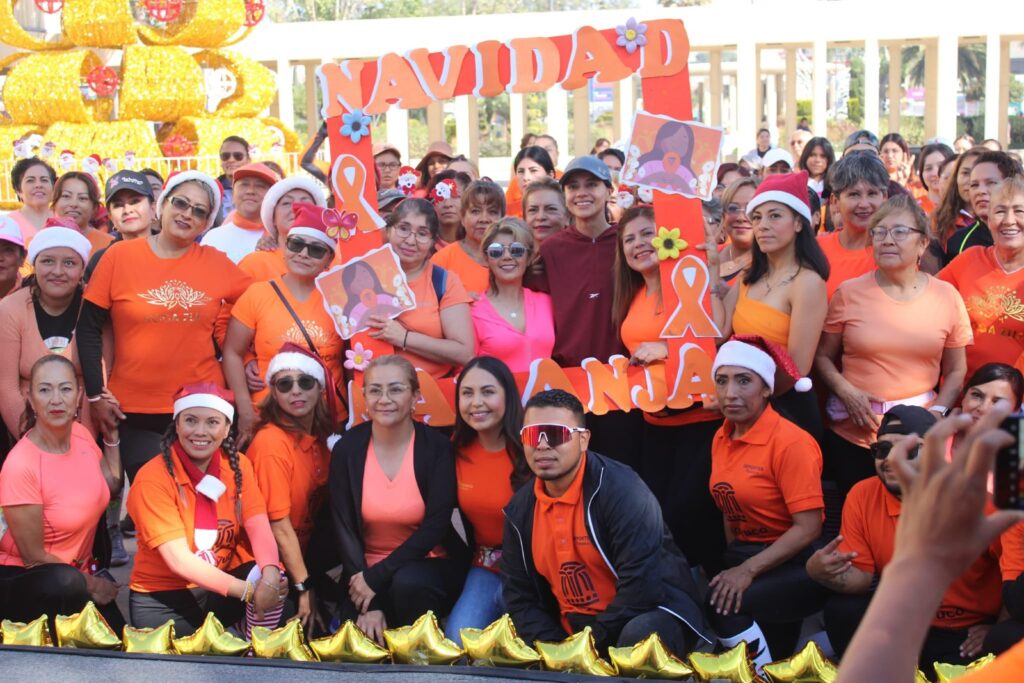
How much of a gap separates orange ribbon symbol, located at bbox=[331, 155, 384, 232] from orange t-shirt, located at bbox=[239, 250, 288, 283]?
49 centimetres

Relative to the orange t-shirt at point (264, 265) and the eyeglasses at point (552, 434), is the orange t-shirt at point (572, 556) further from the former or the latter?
the orange t-shirt at point (264, 265)

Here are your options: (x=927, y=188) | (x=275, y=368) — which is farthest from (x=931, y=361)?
(x=927, y=188)

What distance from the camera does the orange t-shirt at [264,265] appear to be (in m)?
5.22

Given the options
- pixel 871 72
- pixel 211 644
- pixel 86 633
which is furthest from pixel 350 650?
pixel 871 72

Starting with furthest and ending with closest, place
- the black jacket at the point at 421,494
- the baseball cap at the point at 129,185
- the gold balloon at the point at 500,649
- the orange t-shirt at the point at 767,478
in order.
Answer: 1. the baseball cap at the point at 129,185
2. the black jacket at the point at 421,494
3. the orange t-shirt at the point at 767,478
4. the gold balloon at the point at 500,649

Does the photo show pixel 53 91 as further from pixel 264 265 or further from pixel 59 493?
pixel 59 493

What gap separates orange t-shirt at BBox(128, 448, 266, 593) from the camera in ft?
14.0

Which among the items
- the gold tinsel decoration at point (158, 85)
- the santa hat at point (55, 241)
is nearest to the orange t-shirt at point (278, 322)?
the santa hat at point (55, 241)

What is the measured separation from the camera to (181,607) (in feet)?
14.1

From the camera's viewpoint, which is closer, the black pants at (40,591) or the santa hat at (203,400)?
the black pants at (40,591)

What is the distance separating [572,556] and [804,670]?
1.11m

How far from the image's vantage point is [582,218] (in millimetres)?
5109

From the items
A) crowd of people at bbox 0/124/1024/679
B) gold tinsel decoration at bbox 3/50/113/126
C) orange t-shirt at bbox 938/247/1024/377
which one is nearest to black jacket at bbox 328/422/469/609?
crowd of people at bbox 0/124/1024/679

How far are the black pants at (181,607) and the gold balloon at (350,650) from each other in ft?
3.67
